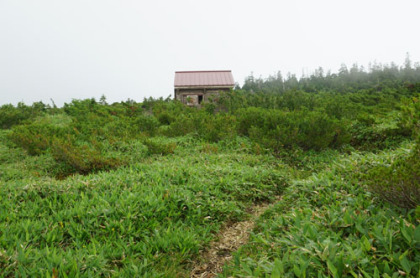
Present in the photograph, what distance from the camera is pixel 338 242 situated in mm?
2516

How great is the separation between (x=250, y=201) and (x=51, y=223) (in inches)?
126

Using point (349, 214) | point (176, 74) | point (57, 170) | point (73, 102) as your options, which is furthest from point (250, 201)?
point (176, 74)

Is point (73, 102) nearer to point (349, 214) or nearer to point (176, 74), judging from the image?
point (176, 74)

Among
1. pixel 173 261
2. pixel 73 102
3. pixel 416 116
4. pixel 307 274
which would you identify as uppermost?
pixel 73 102

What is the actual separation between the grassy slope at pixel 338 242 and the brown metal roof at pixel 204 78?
20.3m

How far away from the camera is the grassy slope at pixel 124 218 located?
288cm

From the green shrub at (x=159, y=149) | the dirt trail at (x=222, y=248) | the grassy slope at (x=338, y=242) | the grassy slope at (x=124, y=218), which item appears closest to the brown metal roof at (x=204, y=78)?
the green shrub at (x=159, y=149)

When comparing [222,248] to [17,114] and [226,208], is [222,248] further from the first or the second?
[17,114]

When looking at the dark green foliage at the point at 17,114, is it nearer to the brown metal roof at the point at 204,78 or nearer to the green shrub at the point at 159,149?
the green shrub at the point at 159,149

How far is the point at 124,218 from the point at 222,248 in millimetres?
1431

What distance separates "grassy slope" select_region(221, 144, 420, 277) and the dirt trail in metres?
0.24

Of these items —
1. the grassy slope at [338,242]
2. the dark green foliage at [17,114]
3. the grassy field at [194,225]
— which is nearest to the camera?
the grassy slope at [338,242]

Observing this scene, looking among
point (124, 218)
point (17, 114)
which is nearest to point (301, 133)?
point (124, 218)

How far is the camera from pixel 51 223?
3592mm
